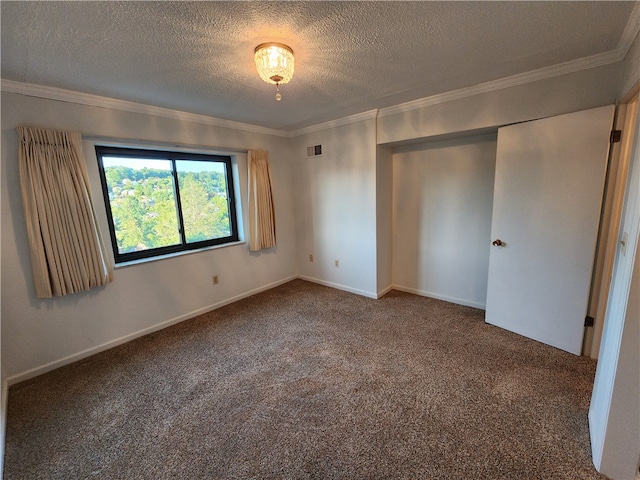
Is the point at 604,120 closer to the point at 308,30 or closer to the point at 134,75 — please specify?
the point at 308,30

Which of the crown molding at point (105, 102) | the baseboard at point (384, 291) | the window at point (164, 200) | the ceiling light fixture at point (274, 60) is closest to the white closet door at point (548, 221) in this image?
the baseboard at point (384, 291)

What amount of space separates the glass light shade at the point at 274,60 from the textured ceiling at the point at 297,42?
0.05 metres

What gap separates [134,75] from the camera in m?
1.98

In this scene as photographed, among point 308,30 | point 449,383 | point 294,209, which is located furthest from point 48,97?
point 449,383

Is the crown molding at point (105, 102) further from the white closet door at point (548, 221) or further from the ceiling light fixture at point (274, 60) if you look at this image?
the white closet door at point (548, 221)

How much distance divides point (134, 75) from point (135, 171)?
3.69 ft

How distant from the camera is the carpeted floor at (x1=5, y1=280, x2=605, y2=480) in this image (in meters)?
1.43

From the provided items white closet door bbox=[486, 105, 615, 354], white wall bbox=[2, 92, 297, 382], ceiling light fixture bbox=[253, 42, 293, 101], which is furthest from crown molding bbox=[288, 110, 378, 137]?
ceiling light fixture bbox=[253, 42, 293, 101]

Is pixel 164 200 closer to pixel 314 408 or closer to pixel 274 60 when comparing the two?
pixel 274 60

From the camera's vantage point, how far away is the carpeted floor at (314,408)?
1430mm

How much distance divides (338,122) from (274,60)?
1963 millimetres

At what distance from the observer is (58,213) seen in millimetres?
2201

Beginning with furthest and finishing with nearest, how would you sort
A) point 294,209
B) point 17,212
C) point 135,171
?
point 294,209
point 135,171
point 17,212

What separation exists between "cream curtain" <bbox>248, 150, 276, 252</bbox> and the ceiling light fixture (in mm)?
1964
